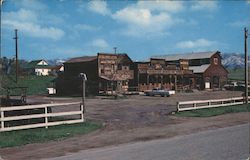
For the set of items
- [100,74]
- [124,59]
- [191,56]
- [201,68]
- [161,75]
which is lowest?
[100,74]

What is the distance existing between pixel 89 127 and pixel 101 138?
2.83m

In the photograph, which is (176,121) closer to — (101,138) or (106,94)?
(101,138)

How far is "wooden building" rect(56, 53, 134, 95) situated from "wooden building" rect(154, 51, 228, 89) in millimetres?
14954

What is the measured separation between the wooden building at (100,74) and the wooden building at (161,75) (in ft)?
6.10

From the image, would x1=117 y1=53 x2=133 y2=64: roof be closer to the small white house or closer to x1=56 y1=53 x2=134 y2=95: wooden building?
x1=56 y1=53 x2=134 y2=95: wooden building

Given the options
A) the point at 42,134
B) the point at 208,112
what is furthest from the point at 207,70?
the point at 42,134

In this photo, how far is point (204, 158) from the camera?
9.30 meters

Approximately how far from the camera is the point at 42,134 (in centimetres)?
1428

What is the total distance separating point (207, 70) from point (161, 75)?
13.6 m

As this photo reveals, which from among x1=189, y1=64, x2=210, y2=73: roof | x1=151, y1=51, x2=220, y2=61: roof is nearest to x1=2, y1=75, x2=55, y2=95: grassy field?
x1=189, y1=64, x2=210, y2=73: roof

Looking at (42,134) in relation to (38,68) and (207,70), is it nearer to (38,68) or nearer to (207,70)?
(207,70)

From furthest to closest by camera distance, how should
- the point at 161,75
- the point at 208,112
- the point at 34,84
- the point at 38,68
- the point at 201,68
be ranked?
the point at 38,68
the point at 201,68
the point at 34,84
the point at 161,75
the point at 208,112

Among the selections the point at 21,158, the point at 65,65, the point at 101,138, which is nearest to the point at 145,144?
the point at 101,138

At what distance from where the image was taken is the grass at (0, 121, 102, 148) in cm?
1291
